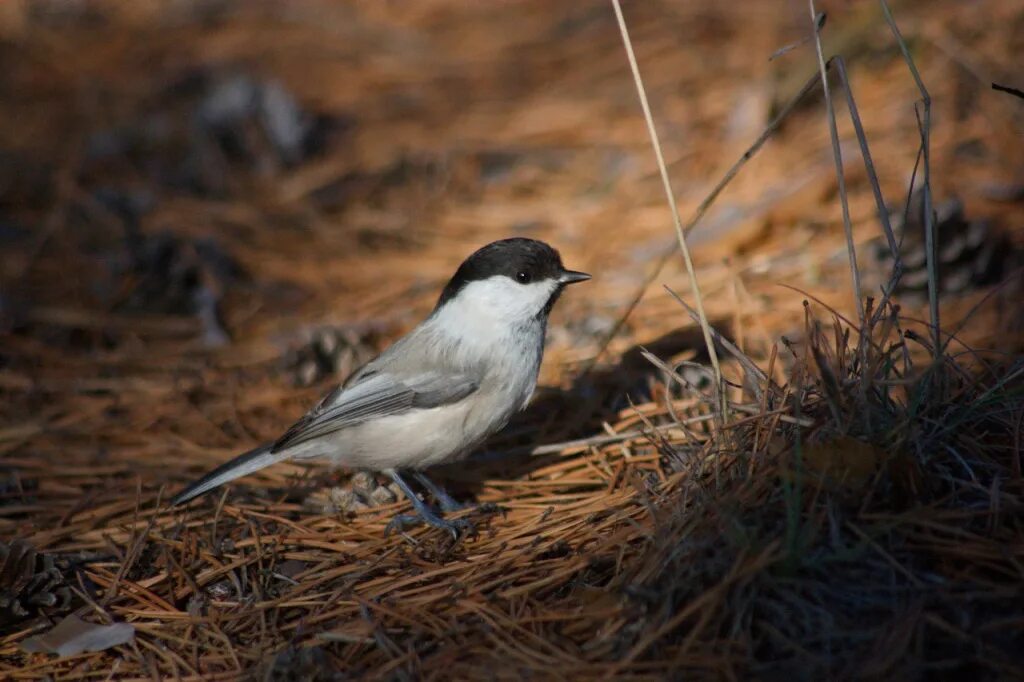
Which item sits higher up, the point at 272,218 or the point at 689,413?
the point at 272,218

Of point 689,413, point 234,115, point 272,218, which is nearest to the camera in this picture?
point 689,413

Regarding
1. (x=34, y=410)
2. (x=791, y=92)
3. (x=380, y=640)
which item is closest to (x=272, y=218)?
(x=34, y=410)

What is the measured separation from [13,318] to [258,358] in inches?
36.9

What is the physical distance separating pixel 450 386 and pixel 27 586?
1074mm

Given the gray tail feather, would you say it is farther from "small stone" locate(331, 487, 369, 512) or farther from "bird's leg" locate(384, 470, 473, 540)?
"bird's leg" locate(384, 470, 473, 540)

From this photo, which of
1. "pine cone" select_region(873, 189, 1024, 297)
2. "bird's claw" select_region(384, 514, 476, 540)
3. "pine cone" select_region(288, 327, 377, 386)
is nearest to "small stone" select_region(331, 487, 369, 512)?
"bird's claw" select_region(384, 514, 476, 540)

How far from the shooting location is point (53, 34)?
4973 millimetres

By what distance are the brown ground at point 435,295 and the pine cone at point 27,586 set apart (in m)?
0.04

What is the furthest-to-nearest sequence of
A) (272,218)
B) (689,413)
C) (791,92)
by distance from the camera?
1. (272,218)
2. (791,92)
3. (689,413)

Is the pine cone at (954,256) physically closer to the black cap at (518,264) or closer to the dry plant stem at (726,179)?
the dry plant stem at (726,179)

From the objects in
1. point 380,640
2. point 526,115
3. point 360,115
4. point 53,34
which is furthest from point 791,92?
point 53,34

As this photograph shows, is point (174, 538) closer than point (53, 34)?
Yes

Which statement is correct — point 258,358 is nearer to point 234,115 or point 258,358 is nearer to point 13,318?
point 13,318

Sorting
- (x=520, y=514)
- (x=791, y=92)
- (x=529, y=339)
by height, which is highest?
(x=791, y=92)
